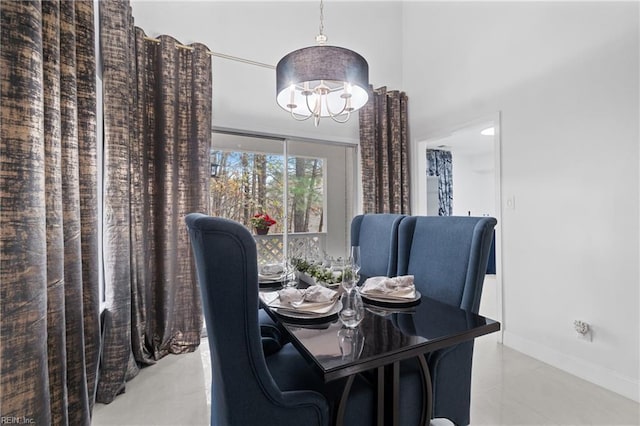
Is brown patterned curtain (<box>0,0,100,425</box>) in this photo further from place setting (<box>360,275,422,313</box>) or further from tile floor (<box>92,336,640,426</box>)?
place setting (<box>360,275,422,313</box>)

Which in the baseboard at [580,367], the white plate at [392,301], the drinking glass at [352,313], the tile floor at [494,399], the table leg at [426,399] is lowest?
the tile floor at [494,399]

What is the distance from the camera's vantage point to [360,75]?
1.72 meters

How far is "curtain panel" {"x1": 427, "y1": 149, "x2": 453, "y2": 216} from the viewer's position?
6703 mm

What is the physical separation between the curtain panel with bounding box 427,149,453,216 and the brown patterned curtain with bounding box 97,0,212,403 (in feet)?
17.2

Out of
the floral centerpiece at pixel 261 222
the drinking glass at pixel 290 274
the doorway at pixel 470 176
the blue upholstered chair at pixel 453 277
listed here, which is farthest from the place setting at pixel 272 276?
the doorway at pixel 470 176

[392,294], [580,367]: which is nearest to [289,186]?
[392,294]

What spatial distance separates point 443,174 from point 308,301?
6255 mm

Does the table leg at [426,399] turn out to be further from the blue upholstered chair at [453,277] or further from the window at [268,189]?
the window at [268,189]

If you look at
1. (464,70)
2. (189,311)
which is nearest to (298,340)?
(189,311)

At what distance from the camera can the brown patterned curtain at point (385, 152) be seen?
3590mm

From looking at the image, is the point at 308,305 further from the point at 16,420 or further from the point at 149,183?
the point at 149,183

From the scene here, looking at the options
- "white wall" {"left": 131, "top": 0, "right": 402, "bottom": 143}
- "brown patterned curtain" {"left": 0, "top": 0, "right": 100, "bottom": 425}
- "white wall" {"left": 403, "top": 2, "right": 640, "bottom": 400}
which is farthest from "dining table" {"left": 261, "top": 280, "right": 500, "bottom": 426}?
"white wall" {"left": 131, "top": 0, "right": 402, "bottom": 143}

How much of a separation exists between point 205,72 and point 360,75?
64.1 inches

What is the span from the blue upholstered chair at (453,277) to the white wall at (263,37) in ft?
6.96
